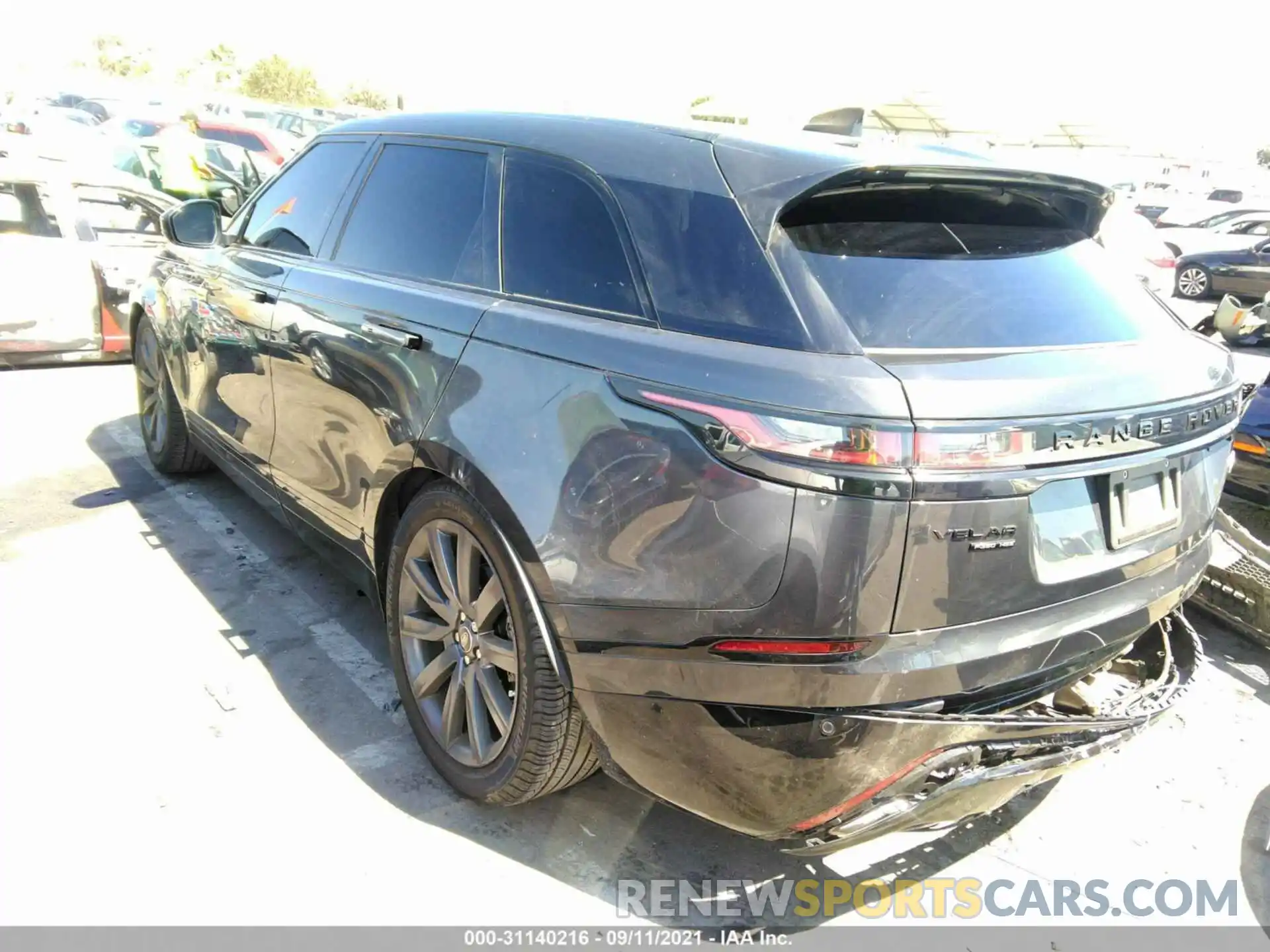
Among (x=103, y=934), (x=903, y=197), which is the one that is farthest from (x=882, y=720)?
(x=103, y=934)

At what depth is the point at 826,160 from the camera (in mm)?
2156


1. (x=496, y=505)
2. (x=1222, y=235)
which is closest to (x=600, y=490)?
(x=496, y=505)

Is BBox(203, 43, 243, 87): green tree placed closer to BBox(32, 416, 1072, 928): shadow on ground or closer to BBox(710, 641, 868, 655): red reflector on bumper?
BBox(32, 416, 1072, 928): shadow on ground

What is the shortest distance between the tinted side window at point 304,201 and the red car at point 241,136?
1298 centimetres

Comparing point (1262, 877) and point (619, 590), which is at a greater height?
point (619, 590)

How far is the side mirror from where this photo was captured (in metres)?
4.40

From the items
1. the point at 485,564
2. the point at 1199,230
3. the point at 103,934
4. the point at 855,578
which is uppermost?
the point at 855,578

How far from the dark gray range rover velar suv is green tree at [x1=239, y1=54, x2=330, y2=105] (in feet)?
179

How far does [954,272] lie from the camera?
2242 mm

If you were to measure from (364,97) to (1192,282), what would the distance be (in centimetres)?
5945

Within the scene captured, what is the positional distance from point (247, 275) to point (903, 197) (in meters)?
2.68

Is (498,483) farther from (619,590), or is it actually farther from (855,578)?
(855,578)

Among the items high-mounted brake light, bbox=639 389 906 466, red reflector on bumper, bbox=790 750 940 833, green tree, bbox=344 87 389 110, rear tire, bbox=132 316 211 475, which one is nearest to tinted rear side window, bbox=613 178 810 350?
high-mounted brake light, bbox=639 389 906 466

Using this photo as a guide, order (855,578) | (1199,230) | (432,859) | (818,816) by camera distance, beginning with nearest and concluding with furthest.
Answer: (855,578) < (818,816) < (432,859) < (1199,230)
